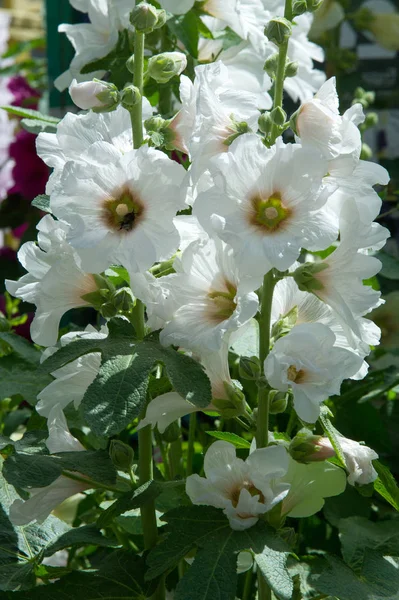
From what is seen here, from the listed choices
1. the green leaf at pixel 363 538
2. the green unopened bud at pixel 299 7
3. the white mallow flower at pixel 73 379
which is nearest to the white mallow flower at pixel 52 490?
the white mallow flower at pixel 73 379

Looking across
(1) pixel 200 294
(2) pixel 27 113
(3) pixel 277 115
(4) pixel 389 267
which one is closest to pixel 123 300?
(1) pixel 200 294

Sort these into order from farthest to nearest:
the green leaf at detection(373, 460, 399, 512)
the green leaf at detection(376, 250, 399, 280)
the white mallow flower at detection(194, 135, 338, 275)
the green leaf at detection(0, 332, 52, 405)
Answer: the green leaf at detection(376, 250, 399, 280)
the green leaf at detection(0, 332, 52, 405)
the green leaf at detection(373, 460, 399, 512)
the white mallow flower at detection(194, 135, 338, 275)

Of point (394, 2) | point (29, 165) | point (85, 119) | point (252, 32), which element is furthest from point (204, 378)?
point (394, 2)

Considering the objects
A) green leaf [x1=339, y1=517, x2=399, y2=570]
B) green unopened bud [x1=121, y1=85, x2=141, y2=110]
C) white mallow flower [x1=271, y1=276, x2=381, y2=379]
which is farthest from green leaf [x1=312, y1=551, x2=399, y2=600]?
green unopened bud [x1=121, y1=85, x2=141, y2=110]

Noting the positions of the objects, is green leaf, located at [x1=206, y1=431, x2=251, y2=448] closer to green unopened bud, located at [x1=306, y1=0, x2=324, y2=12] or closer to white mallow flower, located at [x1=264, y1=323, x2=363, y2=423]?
white mallow flower, located at [x1=264, y1=323, x2=363, y2=423]

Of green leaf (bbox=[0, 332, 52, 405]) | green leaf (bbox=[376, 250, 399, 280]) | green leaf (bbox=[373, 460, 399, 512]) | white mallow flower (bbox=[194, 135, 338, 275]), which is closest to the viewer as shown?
white mallow flower (bbox=[194, 135, 338, 275])

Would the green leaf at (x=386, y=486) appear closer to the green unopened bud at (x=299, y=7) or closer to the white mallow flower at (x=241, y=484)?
the white mallow flower at (x=241, y=484)

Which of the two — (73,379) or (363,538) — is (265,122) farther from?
(363,538)
